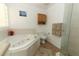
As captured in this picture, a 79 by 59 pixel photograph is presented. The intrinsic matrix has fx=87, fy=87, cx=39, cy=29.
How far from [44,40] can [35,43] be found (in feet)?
0.60

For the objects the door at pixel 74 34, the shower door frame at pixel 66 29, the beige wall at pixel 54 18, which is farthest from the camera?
the beige wall at pixel 54 18

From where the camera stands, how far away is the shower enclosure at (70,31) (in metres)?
1.22

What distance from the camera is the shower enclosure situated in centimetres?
122

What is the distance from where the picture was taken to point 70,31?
135cm

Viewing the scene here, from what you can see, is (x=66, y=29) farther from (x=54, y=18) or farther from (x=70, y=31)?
(x=54, y=18)

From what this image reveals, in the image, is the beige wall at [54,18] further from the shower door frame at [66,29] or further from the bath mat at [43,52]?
the bath mat at [43,52]

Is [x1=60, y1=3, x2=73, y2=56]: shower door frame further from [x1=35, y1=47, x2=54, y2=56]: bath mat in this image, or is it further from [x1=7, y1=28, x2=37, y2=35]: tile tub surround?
[x1=7, y1=28, x2=37, y2=35]: tile tub surround

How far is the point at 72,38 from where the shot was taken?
1.33m

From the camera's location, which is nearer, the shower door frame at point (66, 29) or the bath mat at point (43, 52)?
the bath mat at point (43, 52)

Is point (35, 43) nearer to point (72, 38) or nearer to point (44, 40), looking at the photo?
point (44, 40)

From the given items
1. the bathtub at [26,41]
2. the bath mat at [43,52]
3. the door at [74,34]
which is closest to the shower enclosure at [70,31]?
the door at [74,34]

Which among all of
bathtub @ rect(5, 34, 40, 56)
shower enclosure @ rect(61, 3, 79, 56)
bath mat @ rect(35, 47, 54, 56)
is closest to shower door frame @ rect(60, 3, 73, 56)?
shower enclosure @ rect(61, 3, 79, 56)

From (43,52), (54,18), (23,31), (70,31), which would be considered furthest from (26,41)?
(70,31)

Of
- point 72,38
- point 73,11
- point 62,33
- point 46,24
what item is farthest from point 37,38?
point 73,11
